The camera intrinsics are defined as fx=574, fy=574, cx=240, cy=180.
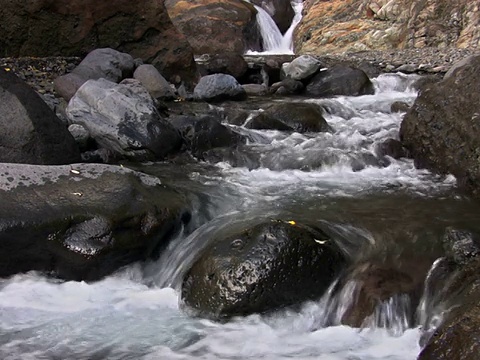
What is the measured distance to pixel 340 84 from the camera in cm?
1196

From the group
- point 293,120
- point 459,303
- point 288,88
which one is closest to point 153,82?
point 293,120

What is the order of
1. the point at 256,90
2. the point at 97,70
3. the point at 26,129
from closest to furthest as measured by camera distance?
the point at 26,129 → the point at 97,70 → the point at 256,90

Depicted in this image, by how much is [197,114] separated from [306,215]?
13.8ft

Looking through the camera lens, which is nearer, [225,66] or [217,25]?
[225,66]

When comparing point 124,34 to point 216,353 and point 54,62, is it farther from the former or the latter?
point 216,353

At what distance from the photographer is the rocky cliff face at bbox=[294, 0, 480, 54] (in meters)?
16.8

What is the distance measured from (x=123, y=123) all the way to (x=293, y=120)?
278 cm

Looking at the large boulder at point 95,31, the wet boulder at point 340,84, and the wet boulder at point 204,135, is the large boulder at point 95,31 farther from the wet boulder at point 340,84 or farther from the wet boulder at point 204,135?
the wet boulder at point 204,135

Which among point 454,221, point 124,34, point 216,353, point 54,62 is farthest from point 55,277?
point 124,34

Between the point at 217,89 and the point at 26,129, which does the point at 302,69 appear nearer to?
the point at 217,89

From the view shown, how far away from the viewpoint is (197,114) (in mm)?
9539

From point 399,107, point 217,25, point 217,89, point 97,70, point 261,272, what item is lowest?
point 261,272

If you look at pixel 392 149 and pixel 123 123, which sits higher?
pixel 123 123

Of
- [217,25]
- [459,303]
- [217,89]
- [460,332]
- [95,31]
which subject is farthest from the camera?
[217,25]
